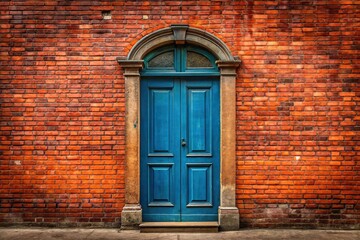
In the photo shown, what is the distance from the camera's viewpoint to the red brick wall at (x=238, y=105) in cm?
611

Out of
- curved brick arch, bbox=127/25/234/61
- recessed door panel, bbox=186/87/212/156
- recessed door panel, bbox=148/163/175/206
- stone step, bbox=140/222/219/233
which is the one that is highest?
curved brick arch, bbox=127/25/234/61

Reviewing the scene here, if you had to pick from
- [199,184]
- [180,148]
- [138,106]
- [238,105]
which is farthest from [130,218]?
[238,105]

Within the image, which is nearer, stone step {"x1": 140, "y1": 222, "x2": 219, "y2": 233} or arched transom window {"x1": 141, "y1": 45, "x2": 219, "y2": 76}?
stone step {"x1": 140, "y1": 222, "x2": 219, "y2": 233}

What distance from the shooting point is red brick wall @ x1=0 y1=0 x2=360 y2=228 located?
20.0 feet

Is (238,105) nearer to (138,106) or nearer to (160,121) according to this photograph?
(160,121)

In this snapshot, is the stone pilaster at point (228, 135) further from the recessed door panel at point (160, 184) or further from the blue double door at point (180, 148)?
the recessed door panel at point (160, 184)

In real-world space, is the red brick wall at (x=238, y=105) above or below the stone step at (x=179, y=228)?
above

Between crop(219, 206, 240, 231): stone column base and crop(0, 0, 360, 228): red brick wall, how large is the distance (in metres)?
0.15

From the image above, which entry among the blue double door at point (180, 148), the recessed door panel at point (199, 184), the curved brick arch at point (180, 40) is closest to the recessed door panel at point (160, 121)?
the blue double door at point (180, 148)

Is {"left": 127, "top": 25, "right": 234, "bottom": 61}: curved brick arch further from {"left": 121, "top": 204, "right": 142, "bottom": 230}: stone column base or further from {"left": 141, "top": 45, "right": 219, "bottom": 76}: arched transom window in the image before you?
{"left": 121, "top": 204, "right": 142, "bottom": 230}: stone column base

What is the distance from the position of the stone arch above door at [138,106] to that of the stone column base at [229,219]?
17 mm

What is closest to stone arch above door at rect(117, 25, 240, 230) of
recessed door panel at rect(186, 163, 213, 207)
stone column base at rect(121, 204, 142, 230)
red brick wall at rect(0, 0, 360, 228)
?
stone column base at rect(121, 204, 142, 230)

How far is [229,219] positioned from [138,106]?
242cm

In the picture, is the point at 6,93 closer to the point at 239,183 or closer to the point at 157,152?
the point at 157,152
